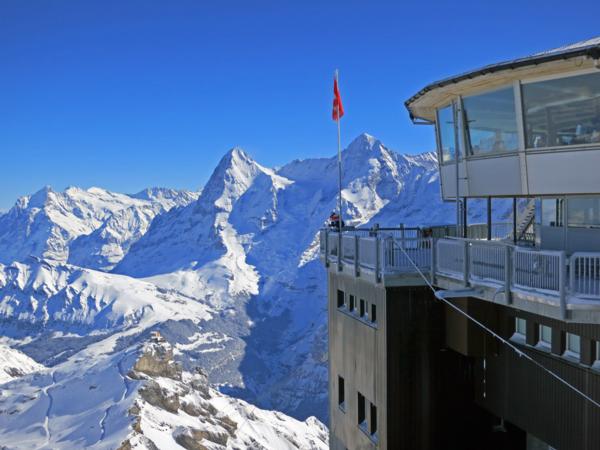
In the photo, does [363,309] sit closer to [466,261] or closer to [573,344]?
[466,261]

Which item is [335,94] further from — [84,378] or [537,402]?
[84,378]

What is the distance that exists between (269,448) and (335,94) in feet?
380

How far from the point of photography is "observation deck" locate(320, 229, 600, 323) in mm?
10117

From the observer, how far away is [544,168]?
12.5 m

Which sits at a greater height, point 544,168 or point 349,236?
point 544,168

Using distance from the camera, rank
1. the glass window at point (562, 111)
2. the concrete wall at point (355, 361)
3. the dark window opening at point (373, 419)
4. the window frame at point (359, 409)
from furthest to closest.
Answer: the window frame at point (359, 409), the dark window opening at point (373, 419), the concrete wall at point (355, 361), the glass window at point (562, 111)

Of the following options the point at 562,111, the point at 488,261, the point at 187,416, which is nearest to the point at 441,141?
the point at 562,111

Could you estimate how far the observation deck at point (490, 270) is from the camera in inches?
398

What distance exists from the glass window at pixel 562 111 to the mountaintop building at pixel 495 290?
26 mm

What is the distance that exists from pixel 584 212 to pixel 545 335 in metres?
2.86

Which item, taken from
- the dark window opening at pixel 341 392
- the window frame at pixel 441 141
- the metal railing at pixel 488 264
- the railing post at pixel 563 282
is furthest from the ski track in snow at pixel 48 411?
the railing post at pixel 563 282

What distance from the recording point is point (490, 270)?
12.4 metres

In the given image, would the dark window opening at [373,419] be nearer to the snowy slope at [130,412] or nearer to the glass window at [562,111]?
the glass window at [562,111]

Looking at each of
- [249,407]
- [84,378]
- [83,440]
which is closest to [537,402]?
[83,440]
